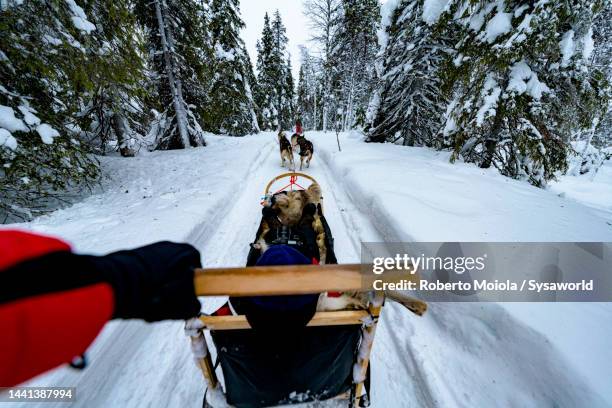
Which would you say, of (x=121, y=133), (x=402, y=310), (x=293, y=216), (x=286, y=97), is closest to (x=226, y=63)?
(x=121, y=133)

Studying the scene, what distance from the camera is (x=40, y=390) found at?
6.70 feet

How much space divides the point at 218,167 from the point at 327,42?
1498cm

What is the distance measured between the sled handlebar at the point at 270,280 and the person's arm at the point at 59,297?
141mm

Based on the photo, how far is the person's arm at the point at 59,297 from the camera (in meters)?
0.50

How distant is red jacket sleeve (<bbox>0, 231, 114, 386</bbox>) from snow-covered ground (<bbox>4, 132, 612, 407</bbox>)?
213 cm

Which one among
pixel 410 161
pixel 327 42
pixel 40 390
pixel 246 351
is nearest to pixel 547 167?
pixel 410 161

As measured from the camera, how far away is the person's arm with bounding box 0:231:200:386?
1.65 ft

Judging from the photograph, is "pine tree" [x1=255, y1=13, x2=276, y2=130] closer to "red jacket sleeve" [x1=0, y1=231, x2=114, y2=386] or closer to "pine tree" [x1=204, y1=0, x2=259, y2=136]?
"pine tree" [x1=204, y1=0, x2=259, y2=136]

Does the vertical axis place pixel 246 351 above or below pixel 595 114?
below

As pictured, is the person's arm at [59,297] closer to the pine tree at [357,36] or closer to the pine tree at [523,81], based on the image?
the pine tree at [523,81]

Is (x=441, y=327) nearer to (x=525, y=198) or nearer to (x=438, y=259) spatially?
(x=438, y=259)

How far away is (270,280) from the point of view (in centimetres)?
96

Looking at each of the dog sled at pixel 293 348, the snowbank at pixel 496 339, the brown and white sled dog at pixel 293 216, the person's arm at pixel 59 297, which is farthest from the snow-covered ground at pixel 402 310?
the person's arm at pixel 59 297

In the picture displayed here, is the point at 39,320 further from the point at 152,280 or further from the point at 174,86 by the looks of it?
the point at 174,86
